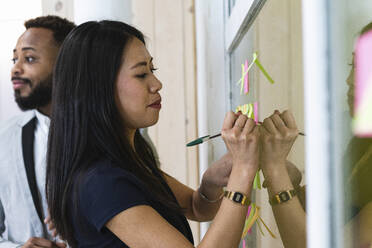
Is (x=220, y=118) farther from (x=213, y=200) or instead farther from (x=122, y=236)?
(x=122, y=236)

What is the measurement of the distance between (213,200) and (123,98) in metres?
0.39

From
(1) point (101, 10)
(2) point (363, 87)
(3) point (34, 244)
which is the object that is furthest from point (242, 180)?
(1) point (101, 10)

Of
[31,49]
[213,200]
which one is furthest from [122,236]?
[31,49]

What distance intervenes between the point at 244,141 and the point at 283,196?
125 millimetres

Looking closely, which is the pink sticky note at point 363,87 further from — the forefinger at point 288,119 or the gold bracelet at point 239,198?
the gold bracelet at point 239,198

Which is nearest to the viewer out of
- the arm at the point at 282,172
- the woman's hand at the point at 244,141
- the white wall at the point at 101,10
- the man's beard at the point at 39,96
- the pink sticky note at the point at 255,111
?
the arm at the point at 282,172

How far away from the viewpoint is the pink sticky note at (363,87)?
303mm

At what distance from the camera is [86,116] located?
0.81 meters

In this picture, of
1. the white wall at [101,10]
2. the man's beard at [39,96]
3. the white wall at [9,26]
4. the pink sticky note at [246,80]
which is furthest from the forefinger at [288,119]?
the white wall at [9,26]

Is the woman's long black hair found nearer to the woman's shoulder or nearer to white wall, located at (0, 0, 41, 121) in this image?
the woman's shoulder

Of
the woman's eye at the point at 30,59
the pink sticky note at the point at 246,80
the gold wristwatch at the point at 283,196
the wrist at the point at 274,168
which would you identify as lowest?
the gold wristwatch at the point at 283,196

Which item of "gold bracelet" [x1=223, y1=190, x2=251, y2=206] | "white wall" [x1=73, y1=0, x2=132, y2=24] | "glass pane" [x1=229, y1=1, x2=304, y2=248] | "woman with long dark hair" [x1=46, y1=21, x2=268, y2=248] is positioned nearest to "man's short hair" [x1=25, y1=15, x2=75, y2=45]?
"white wall" [x1=73, y1=0, x2=132, y2=24]

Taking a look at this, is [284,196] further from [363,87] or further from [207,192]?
[207,192]

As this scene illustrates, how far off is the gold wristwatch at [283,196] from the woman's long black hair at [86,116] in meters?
0.28
